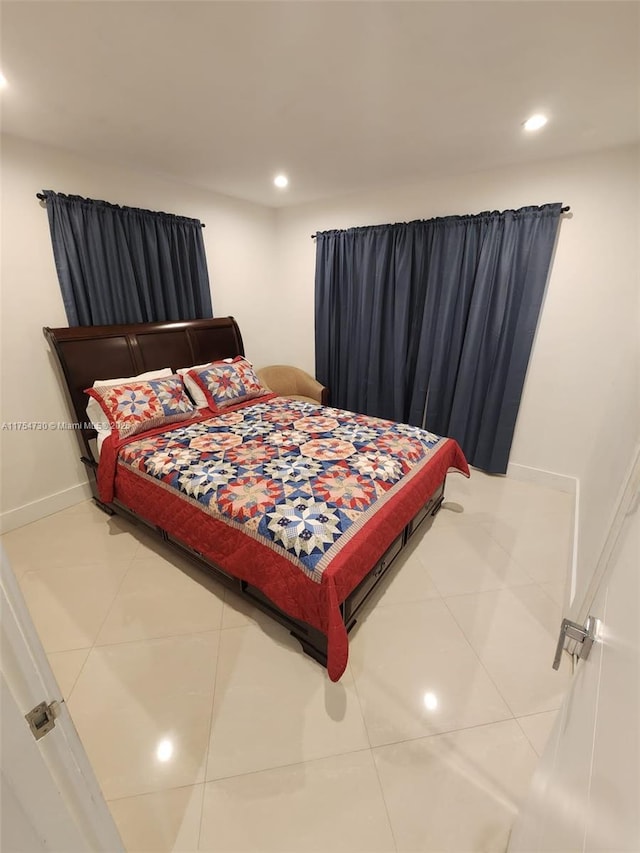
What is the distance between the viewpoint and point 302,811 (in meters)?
1.12

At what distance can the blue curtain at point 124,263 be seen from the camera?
7.84 feet

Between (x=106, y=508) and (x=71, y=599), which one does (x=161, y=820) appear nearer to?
(x=71, y=599)

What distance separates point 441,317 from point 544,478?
1.61 meters

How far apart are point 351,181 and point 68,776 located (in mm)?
3572

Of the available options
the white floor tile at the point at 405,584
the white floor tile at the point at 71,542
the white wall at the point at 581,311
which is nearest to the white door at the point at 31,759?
the white floor tile at the point at 405,584

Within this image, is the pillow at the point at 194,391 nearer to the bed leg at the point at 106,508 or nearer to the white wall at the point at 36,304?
the white wall at the point at 36,304

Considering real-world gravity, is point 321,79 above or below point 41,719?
above

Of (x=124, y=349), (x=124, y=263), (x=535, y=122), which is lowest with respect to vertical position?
(x=124, y=349)

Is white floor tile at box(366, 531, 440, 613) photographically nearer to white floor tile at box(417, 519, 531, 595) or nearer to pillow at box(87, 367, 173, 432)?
white floor tile at box(417, 519, 531, 595)

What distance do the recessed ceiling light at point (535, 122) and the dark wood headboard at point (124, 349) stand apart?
2597 millimetres

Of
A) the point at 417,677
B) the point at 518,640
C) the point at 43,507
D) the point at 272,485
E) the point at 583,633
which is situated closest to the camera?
the point at 583,633

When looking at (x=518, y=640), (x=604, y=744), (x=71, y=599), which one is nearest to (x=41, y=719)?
(x=604, y=744)

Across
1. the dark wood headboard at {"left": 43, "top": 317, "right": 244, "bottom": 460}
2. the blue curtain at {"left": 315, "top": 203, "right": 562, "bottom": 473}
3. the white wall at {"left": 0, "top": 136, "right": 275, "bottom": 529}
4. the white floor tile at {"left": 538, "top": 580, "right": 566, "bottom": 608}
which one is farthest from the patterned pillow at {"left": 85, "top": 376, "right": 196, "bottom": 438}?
the white floor tile at {"left": 538, "top": 580, "right": 566, "bottom": 608}

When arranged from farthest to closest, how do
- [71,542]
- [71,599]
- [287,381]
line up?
[287,381] < [71,542] < [71,599]
